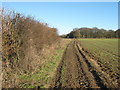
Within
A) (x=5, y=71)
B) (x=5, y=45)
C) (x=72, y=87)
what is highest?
(x=5, y=45)

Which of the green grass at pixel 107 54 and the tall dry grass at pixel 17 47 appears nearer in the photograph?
the tall dry grass at pixel 17 47

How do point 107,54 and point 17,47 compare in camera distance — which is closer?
point 17,47

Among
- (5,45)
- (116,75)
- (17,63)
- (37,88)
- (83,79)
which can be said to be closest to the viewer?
(37,88)

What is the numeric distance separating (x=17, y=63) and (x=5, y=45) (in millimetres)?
2156

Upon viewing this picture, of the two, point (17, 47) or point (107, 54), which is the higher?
point (17, 47)

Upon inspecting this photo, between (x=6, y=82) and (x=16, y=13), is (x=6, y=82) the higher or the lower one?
the lower one

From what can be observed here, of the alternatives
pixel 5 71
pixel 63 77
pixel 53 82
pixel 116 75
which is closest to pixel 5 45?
pixel 5 71

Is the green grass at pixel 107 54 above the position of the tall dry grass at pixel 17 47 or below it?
below

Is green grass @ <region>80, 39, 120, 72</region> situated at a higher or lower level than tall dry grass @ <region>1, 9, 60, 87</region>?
lower

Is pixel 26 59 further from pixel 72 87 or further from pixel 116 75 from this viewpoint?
pixel 116 75

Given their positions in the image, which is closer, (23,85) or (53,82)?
(23,85)

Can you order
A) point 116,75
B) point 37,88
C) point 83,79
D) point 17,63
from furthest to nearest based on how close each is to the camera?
point 17,63 < point 116,75 < point 83,79 < point 37,88

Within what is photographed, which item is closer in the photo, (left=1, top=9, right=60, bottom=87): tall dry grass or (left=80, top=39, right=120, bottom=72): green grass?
(left=1, top=9, right=60, bottom=87): tall dry grass

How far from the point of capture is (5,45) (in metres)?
5.69
